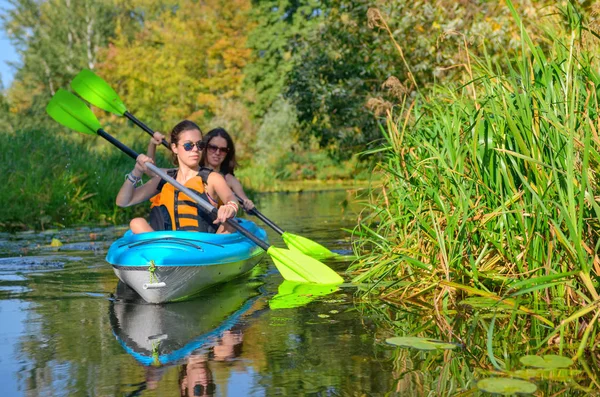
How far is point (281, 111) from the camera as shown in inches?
1270

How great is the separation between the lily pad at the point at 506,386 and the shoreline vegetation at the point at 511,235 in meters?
0.03

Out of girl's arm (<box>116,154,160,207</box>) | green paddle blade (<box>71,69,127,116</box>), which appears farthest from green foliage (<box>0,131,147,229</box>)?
girl's arm (<box>116,154,160,207</box>)

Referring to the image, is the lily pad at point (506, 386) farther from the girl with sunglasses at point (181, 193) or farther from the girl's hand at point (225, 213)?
the girl with sunglasses at point (181, 193)

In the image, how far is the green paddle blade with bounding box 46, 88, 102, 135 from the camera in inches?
283

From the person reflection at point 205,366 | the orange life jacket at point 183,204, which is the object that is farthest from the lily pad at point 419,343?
the orange life jacket at point 183,204

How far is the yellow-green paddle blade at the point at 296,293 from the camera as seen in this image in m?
5.21

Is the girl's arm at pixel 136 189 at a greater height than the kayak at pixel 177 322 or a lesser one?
greater

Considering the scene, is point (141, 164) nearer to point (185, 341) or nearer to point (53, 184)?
point (185, 341)

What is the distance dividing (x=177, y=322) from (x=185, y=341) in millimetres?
603

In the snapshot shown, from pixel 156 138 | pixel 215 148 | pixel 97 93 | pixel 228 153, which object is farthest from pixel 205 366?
pixel 97 93

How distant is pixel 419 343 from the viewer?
3.80 m

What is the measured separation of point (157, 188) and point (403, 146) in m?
1.88

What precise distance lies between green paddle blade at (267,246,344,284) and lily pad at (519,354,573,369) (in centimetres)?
264

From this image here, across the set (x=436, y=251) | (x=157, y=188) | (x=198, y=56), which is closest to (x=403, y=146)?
(x=436, y=251)
